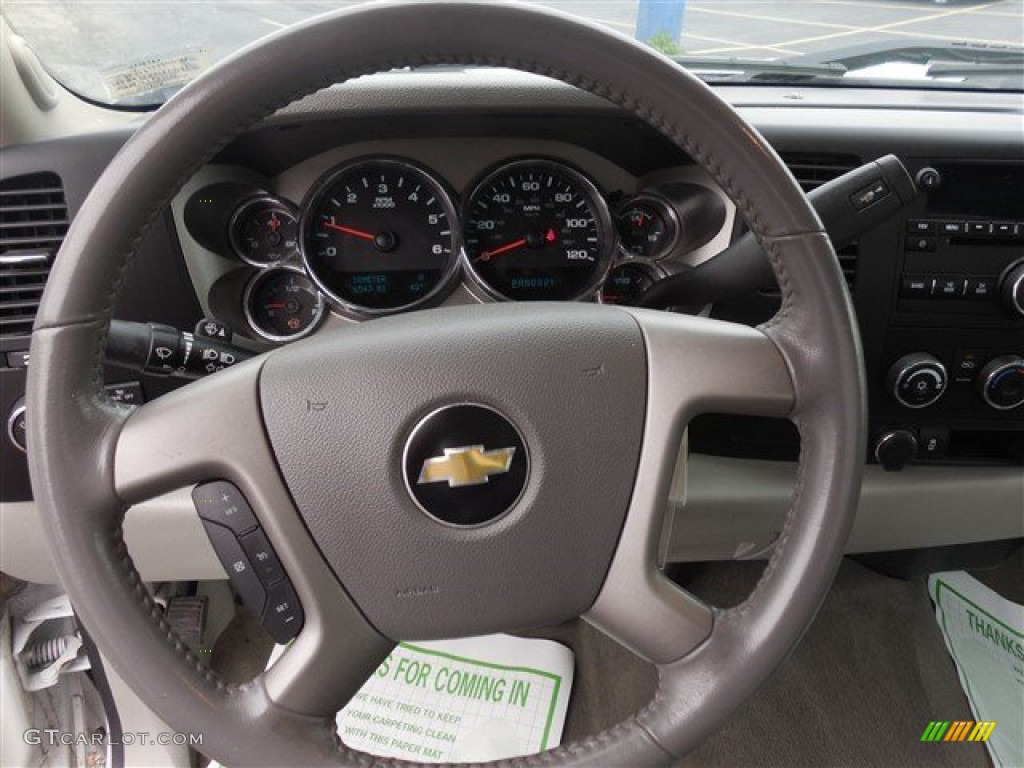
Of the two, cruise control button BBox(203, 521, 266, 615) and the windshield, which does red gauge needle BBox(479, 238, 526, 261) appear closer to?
the windshield

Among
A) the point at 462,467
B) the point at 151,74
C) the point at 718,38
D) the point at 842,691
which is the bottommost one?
the point at 842,691

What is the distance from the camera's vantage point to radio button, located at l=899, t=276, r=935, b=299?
3.76ft

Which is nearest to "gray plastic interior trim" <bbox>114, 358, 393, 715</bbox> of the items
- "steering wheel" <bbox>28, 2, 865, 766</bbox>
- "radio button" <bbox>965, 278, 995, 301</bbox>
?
"steering wheel" <bbox>28, 2, 865, 766</bbox>

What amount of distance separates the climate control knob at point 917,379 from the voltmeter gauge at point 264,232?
2.97 ft

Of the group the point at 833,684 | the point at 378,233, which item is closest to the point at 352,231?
the point at 378,233

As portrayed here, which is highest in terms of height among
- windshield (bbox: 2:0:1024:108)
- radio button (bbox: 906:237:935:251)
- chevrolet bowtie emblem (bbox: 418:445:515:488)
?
windshield (bbox: 2:0:1024:108)

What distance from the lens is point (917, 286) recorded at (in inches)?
45.2

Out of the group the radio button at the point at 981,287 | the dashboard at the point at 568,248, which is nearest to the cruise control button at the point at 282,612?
the dashboard at the point at 568,248

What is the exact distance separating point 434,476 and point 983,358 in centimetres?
91

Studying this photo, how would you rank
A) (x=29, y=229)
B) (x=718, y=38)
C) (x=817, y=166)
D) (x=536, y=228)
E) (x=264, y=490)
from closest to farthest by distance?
(x=264, y=490) < (x=29, y=229) < (x=817, y=166) < (x=536, y=228) < (x=718, y=38)

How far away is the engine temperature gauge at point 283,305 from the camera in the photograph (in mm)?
1219

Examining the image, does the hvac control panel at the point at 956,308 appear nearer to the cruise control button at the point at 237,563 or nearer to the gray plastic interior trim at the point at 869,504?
the gray plastic interior trim at the point at 869,504

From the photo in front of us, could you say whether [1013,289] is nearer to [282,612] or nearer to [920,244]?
[920,244]

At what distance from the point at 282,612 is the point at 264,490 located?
106 millimetres
